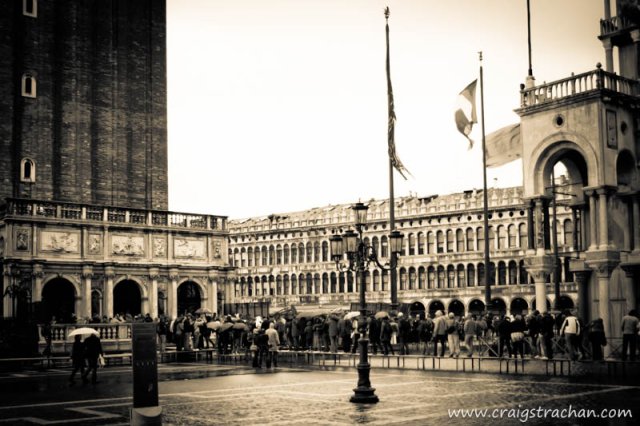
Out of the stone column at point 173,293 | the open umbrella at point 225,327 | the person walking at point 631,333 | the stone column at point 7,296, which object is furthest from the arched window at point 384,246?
the person walking at point 631,333

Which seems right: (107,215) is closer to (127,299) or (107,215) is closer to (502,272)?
(127,299)

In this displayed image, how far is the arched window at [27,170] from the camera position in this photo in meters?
45.7

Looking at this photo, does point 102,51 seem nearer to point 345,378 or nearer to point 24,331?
point 24,331

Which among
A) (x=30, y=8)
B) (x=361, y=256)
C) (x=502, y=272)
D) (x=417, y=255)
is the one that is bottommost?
(x=361, y=256)

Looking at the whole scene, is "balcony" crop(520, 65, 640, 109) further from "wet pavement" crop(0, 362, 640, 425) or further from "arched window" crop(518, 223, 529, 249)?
"arched window" crop(518, 223, 529, 249)

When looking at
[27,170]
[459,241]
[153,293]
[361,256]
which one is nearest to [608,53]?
[361,256]

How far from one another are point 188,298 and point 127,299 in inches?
150

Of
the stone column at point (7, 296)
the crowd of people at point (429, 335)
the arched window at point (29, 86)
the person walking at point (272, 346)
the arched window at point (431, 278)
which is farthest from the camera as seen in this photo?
the arched window at point (431, 278)

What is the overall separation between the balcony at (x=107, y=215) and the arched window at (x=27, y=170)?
6158mm

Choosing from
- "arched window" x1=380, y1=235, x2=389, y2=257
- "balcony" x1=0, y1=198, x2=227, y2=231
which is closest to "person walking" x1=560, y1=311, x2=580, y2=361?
"balcony" x1=0, y1=198, x2=227, y2=231

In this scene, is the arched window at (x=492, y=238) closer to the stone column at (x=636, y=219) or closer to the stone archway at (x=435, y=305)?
the stone archway at (x=435, y=305)

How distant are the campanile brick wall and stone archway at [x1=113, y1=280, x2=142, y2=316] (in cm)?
698

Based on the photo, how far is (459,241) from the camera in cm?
7656

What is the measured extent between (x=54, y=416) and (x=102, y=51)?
38.9 meters
